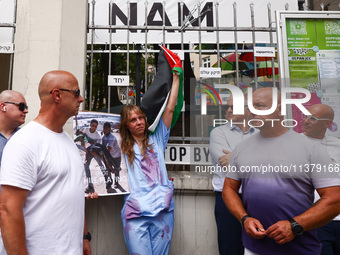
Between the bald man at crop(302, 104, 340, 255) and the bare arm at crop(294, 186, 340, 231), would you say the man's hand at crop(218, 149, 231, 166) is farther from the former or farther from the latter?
the bare arm at crop(294, 186, 340, 231)

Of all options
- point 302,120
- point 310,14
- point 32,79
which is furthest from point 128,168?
point 310,14

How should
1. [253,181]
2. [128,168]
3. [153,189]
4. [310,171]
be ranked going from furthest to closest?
[128,168], [153,189], [253,181], [310,171]

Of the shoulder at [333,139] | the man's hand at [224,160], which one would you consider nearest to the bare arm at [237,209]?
the man's hand at [224,160]

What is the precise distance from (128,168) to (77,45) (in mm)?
1723

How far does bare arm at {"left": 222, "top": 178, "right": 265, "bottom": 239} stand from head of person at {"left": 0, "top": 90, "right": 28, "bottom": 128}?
2016mm

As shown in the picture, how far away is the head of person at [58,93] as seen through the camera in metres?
1.76

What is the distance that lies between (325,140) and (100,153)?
2319mm

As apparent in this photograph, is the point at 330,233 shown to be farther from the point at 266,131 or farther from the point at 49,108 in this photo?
the point at 49,108

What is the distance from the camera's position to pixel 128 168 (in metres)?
2.93

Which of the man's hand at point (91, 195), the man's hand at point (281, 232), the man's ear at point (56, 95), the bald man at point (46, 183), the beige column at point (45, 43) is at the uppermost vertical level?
the beige column at point (45, 43)

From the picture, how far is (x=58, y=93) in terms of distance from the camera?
5.79 ft

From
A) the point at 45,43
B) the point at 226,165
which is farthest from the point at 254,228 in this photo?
the point at 45,43

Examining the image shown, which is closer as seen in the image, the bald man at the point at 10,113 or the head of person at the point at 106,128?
the bald man at the point at 10,113

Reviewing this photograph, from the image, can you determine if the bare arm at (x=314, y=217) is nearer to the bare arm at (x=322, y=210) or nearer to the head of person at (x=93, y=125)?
the bare arm at (x=322, y=210)
